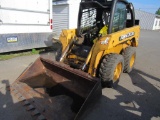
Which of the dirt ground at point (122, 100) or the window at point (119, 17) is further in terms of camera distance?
the window at point (119, 17)

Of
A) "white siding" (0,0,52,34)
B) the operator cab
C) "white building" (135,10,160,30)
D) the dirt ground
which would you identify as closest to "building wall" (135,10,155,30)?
"white building" (135,10,160,30)

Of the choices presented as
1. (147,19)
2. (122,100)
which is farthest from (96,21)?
(147,19)

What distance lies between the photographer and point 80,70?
3686 millimetres

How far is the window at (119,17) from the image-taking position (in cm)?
418

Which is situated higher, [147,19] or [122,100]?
[147,19]

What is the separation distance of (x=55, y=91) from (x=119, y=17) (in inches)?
103

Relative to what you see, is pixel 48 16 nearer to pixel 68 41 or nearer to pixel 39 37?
pixel 39 37

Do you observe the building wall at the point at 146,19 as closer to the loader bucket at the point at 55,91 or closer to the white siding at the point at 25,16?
the white siding at the point at 25,16

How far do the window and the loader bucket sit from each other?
5.80 ft

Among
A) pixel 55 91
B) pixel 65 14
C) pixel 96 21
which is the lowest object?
pixel 55 91

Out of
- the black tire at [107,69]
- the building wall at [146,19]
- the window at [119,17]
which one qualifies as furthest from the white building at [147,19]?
the black tire at [107,69]

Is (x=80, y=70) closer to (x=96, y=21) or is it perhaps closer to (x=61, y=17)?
(x=96, y=21)

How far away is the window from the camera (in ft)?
13.7

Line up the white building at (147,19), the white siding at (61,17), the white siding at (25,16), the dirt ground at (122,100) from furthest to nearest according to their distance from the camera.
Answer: the white building at (147,19) → the white siding at (61,17) → the white siding at (25,16) → the dirt ground at (122,100)
